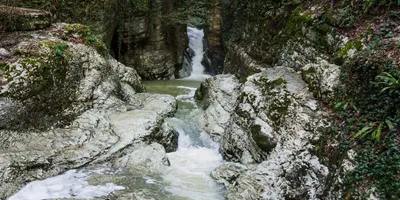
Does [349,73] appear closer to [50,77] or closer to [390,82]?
[390,82]

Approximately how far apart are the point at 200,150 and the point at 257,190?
11.6ft

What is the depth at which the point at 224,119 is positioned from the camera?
438 inches

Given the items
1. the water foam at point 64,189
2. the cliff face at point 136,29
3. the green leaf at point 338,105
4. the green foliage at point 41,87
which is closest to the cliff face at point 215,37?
the cliff face at point 136,29

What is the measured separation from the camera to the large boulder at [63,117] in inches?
299

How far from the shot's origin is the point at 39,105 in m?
8.50

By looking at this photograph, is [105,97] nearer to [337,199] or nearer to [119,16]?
[337,199]

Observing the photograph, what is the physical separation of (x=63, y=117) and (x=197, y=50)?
1659 centimetres

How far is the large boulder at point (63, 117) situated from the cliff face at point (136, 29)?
16.5ft

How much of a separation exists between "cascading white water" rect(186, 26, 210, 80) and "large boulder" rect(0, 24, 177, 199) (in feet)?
40.5

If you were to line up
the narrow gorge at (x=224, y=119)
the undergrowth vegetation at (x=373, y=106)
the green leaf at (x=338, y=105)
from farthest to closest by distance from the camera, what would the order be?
1. the green leaf at (x=338, y=105)
2. the narrow gorge at (x=224, y=119)
3. the undergrowth vegetation at (x=373, y=106)

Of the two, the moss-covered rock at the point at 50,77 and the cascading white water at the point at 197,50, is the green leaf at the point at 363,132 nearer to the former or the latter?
the moss-covered rock at the point at 50,77

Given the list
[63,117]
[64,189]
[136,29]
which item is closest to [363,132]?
[64,189]

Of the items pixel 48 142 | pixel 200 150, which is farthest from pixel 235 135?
pixel 48 142

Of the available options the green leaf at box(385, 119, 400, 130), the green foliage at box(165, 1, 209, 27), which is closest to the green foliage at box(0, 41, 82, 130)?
the green leaf at box(385, 119, 400, 130)
